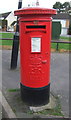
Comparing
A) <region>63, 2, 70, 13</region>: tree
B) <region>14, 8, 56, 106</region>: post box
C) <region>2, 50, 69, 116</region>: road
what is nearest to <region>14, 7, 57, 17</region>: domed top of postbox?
<region>14, 8, 56, 106</region>: post box

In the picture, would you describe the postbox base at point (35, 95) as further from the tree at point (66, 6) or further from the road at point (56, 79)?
the tree at point (66, 6)

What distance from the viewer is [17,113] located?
10.7ft

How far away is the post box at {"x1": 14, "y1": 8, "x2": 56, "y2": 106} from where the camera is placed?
10.2ft

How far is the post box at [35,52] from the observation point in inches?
123

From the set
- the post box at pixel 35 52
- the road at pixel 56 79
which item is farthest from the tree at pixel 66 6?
the post box at pixel 35 52

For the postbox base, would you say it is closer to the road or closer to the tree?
the road

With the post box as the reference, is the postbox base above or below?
below

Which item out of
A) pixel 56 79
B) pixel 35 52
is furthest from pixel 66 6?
pixel 35 52

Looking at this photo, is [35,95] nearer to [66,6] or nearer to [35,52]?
[35,52]

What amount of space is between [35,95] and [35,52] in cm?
81

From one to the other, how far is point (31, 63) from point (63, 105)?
3.53ft

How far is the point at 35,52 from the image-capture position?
3.24 metres

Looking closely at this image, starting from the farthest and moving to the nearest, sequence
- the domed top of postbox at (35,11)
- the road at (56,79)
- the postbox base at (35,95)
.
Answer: the road at (56,79)
the postbox base at (35,95)
the domed top of postbox at (35,11)

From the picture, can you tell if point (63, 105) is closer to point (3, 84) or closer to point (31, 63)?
point (31, 63)
